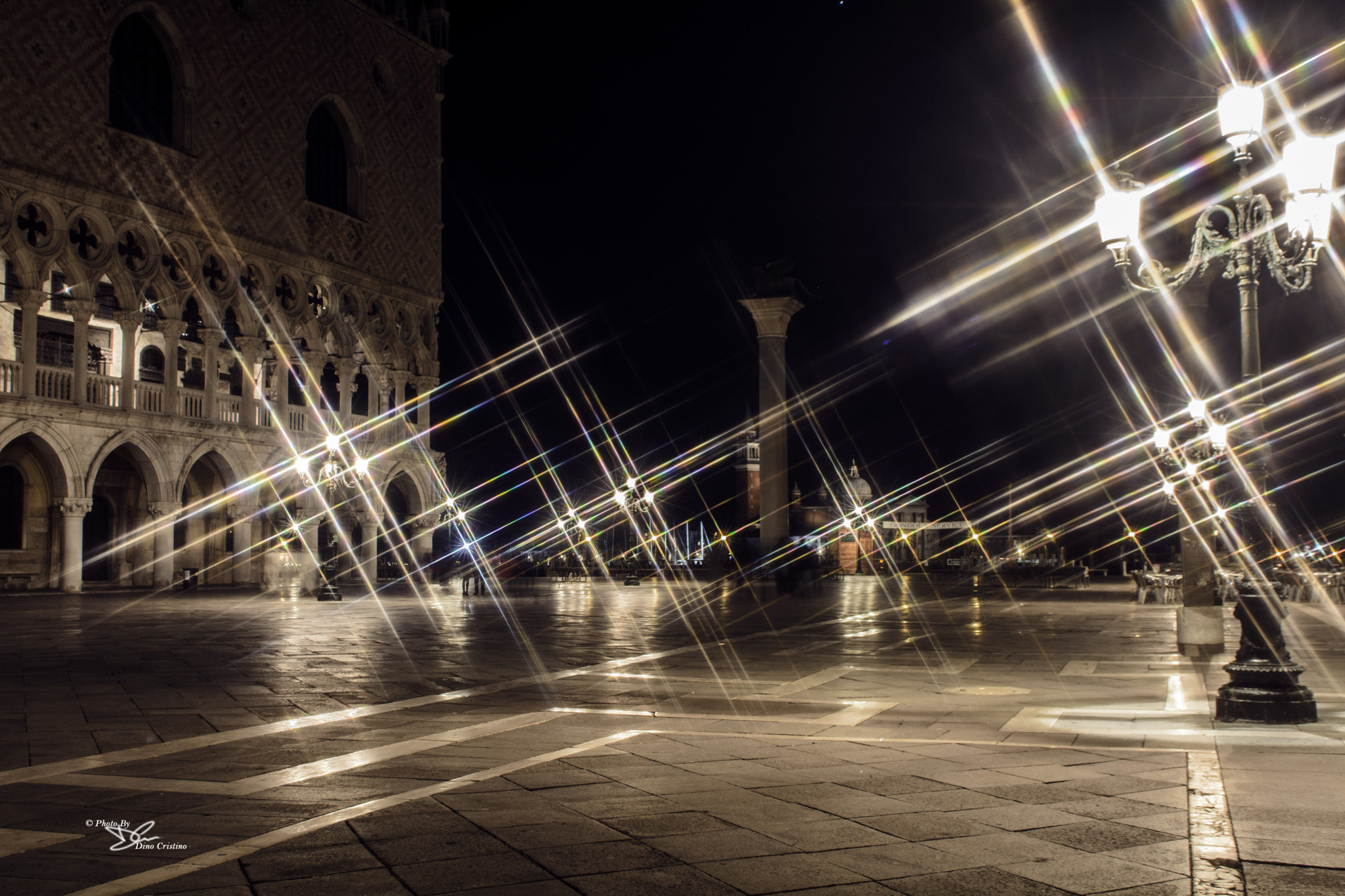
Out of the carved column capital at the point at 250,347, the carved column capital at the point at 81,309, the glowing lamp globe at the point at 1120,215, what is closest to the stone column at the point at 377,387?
the carved column capital at the point at 250,347

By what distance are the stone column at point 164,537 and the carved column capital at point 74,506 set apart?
2079mm

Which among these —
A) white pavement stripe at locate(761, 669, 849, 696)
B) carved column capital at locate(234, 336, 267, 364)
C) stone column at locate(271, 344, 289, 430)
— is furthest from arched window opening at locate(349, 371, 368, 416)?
white pavement stripe at locate(761, 669, 849, 696)

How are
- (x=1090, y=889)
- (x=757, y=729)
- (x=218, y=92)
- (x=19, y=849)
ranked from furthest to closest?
1. (x=218, y=92)
2. (x=757, y=729)
3. (x=19, y=849)
4. (x=1090, y=889)

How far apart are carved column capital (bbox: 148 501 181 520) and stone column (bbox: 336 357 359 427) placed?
23.8 feet

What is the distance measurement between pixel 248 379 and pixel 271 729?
86.7 feet

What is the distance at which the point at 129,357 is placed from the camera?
2780 centimetres

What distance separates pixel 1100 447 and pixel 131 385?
43013 mm

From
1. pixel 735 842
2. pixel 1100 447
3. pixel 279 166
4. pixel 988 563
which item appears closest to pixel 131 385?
pixel 279 166

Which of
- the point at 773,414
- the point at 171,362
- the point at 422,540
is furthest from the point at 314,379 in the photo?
the point at 773,414

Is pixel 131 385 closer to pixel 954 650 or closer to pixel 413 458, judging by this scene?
pixel 413 458

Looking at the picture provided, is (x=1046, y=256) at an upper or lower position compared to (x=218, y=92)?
lower

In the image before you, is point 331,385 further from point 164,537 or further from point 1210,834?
point 1210,834

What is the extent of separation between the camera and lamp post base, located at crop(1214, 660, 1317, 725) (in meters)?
7.38

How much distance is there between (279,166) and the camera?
108 feet
